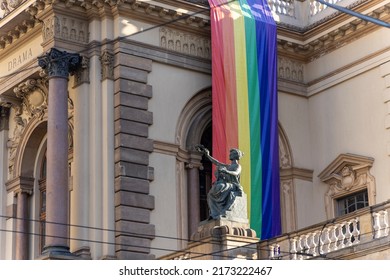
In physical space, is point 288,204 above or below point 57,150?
below

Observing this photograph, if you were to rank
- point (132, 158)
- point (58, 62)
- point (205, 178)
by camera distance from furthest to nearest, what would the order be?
point (205, 178), point (58, 62), point (132, 158)

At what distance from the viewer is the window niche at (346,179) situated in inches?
1144

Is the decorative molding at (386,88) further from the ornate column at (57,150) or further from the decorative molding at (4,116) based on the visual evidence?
the decorative molding at (4,116)

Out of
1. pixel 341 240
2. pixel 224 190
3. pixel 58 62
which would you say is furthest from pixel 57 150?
pixel 341 240

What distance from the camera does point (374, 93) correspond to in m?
29.5

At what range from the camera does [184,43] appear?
29453 millimetres

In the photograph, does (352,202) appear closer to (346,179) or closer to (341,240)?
(346,179)

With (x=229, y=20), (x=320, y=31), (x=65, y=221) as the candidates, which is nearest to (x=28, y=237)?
(x=65, y=221)

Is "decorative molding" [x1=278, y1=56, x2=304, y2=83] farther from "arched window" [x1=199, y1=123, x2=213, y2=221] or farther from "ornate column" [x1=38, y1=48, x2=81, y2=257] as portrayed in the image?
"ornate column" [x1=38, y1=48, x2=81, y2=257]

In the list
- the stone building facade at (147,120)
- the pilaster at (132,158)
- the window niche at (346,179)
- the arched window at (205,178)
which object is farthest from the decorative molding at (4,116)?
the window niche at (346,179)

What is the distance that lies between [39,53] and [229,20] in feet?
16.8

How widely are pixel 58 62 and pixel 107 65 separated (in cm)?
126

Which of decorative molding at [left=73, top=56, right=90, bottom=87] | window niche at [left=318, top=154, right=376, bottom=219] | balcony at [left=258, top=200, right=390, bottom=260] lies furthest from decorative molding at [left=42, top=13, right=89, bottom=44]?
balcony at [left=258, top=200, right=390, bottom=260]

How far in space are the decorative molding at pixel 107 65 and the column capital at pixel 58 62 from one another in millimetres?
657
